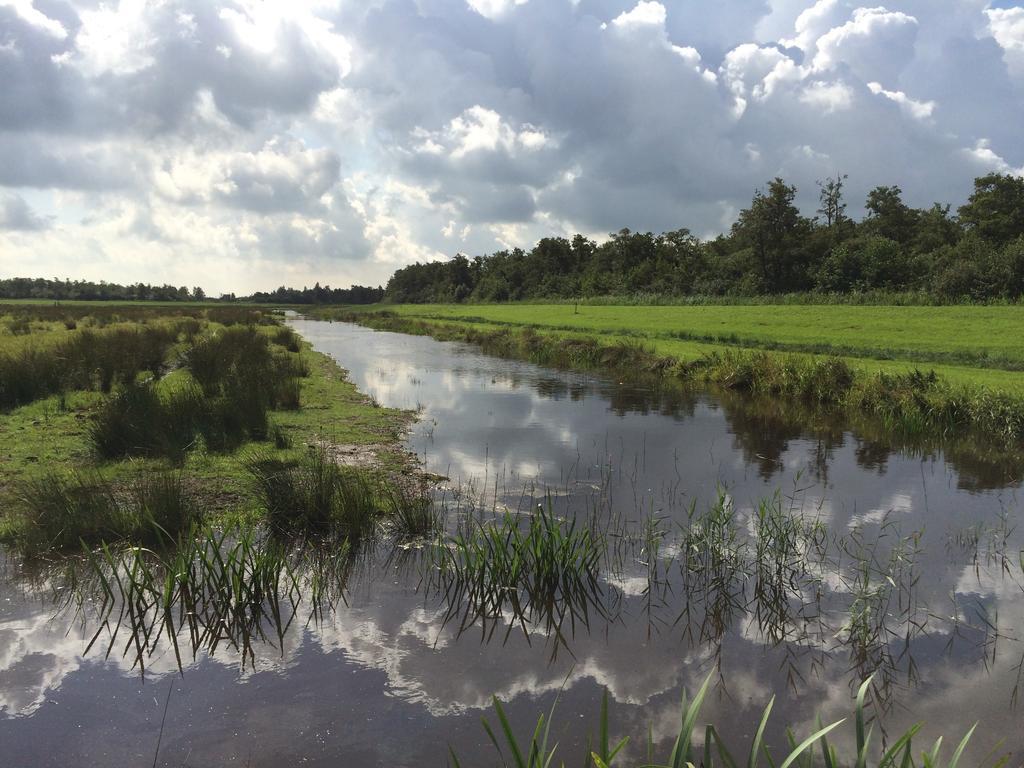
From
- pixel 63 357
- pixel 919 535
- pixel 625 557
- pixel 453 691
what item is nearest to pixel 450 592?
pixel 453 691

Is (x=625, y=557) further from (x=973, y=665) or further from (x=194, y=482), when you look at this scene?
(x=194, y=482)

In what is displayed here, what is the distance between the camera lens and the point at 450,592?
6.43 metres

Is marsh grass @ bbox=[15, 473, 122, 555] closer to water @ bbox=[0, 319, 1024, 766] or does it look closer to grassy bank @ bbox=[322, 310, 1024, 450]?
water @ bbox=[0, 319, 1024, 766]

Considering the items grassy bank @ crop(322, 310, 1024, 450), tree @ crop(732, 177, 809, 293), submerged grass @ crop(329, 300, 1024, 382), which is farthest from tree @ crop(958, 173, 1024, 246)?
grassy bank @ crop(322, 310, 1024, 450)

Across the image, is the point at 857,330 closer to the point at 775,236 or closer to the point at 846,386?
A: the point at 846,386

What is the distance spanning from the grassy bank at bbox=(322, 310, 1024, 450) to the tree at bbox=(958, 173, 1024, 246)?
4491 cm

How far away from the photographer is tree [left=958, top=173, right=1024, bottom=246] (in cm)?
5631

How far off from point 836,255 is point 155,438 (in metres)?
61.4

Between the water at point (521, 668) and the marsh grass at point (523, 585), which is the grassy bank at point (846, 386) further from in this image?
the marsh grass at point (523, 585)

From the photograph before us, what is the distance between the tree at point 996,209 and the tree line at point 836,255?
93 mm

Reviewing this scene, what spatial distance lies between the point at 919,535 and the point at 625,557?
4.04 meters

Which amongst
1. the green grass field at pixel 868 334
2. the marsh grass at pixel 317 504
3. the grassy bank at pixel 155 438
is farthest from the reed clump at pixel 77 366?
the green grass field at pixel 868 334

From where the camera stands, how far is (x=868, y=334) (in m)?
29.2

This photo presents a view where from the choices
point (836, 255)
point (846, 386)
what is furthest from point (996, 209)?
point (846, 386)
